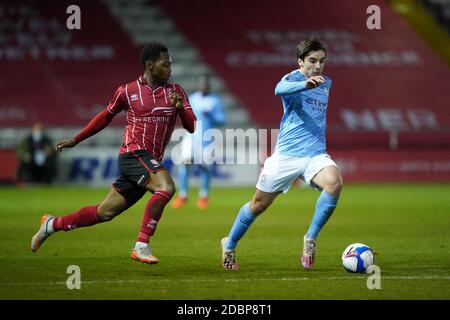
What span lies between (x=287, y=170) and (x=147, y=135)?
1.38 meters

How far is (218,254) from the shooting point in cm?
945

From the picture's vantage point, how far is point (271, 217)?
564 inches

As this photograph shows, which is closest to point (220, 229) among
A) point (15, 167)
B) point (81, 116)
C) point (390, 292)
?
point (390, 292)

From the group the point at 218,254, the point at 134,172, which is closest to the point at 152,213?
the point at 134,172

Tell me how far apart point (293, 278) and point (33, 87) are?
18.8m

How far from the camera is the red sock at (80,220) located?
8.51 m

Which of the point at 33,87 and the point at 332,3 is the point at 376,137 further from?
the point at 33,87

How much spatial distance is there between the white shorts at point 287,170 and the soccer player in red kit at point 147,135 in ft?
2.90

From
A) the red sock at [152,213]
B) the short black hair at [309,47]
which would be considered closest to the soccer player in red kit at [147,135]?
the red sock at [152,213]

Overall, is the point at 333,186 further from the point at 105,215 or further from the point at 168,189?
the point at 105,215

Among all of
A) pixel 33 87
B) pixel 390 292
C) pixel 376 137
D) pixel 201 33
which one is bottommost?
pixel 390 292
